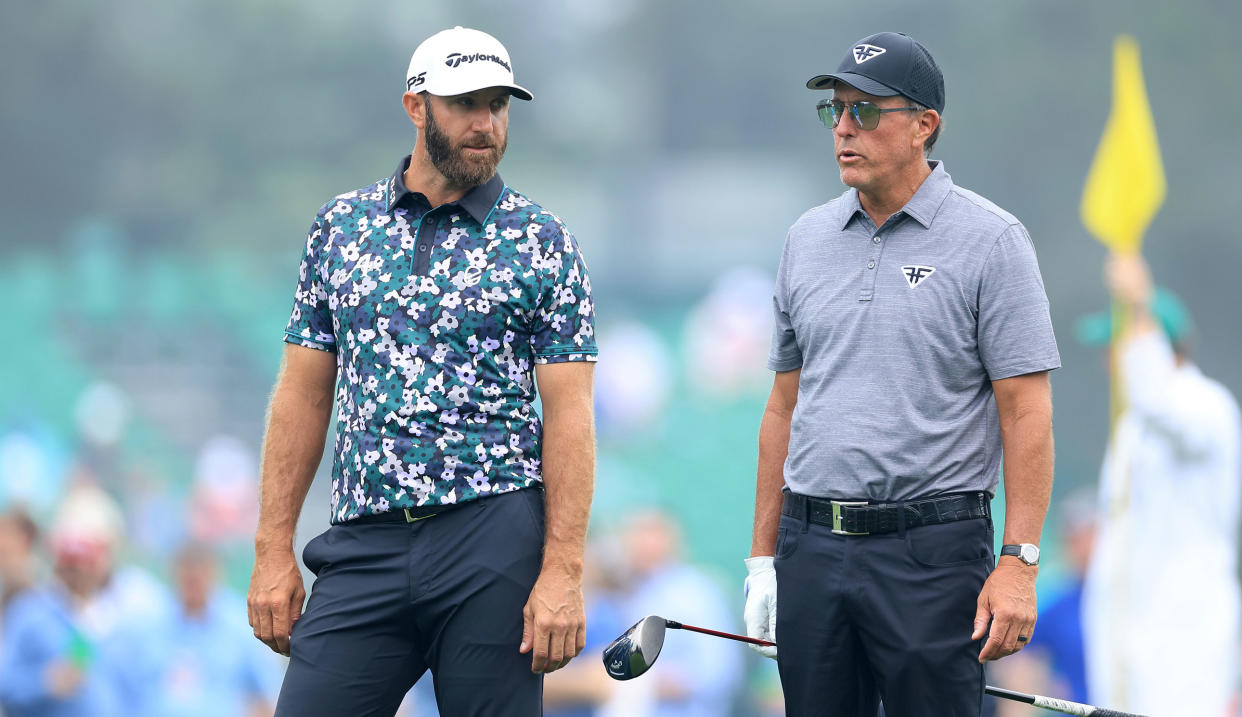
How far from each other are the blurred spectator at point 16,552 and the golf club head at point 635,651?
5033 mm

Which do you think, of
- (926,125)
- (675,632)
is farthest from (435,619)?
(675,632)

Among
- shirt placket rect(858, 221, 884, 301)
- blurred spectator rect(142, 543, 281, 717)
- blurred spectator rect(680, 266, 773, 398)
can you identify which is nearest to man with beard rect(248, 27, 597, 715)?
shirt placket rect(858, 221, 884, 301)

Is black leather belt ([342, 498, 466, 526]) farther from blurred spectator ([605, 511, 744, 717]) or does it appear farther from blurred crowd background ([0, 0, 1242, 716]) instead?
blurred crowd background ([0, 0, 1242, 716])

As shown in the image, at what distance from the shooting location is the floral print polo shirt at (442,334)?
2.89m

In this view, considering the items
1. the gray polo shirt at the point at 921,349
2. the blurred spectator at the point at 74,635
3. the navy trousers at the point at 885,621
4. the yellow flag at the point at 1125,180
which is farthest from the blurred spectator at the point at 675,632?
the gray polo shirt at the point at 921,349

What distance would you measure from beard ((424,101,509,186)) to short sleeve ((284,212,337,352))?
10.4 inches

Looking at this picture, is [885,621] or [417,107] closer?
[885,621]

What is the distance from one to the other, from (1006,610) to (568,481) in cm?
84

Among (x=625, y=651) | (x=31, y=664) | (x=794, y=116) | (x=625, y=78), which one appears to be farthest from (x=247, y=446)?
(x=625, y=651)

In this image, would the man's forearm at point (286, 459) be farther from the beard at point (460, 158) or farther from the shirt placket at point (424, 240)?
the beard at point (460, 158)

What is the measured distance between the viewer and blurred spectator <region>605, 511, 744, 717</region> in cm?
700

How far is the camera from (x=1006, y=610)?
2.80 meters

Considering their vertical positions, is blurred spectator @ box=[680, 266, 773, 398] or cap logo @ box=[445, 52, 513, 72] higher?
cap logo @ box=[445, 52, 513, 72]

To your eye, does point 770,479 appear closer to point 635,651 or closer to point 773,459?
point 773,459
